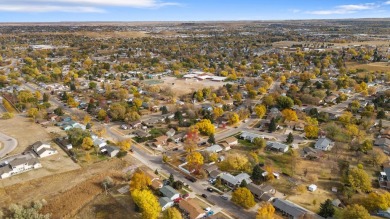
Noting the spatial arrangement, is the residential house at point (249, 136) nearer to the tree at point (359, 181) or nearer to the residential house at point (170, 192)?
the tree at point (359, 181)

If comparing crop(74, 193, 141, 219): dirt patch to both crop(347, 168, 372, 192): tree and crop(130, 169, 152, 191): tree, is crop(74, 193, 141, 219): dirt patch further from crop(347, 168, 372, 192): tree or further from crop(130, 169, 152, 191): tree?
crop(347, 168, 372, 192): tree

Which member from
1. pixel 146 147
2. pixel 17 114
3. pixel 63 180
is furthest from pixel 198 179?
pixel 17 114

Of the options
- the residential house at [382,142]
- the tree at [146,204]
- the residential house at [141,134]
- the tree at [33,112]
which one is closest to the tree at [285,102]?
the residential house at [382,142]

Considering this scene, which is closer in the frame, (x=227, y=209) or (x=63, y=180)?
(x=227, y=209)

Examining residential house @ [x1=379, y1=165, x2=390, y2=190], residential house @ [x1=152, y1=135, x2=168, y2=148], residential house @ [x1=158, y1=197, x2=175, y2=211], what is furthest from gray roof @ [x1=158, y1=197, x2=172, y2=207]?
residential house @ [x1=379, y1=165, x2=390, y2=190]

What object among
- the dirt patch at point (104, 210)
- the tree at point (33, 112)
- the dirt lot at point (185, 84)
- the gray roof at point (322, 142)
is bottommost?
the dirt patch at point (104, 210)

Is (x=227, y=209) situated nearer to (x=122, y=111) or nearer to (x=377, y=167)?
(x=377, y=167)
